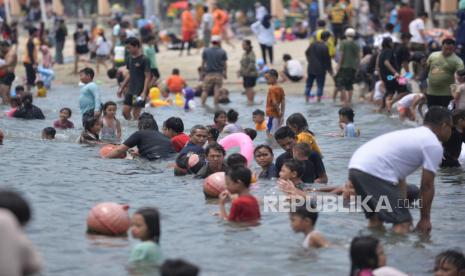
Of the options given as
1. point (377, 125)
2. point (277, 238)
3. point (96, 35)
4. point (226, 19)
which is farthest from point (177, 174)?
point (226, 19)

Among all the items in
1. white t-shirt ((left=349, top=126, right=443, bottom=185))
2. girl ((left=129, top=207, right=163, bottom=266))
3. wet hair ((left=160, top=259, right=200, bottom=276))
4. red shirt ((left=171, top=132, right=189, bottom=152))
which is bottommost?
red shirt ((left=171, top=132, right=189, bottom=152))

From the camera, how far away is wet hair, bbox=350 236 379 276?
27.9 ft

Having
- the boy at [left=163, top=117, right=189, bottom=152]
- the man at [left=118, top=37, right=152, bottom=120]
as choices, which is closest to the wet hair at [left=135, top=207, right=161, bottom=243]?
the boy at [left=163, top=117, right=189, bottom=152]

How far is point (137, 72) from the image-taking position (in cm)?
2134

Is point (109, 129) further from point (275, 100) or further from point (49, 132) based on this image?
point (275, 100)

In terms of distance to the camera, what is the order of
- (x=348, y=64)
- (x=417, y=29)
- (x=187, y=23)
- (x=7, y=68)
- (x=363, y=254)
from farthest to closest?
(x=187, y=23) < (x=417, y=29) < (x=348, y=64) < (x=7, y=68) < (x=363, y=254)

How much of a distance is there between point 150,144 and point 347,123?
4.61 metres

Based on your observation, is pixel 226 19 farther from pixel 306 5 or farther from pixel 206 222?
pixel 206 222

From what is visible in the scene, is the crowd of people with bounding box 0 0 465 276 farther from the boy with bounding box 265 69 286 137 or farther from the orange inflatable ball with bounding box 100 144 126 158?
the orange inflatable ball with bounding box 100 144 126 158

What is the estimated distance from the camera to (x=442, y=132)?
10453 millimetres

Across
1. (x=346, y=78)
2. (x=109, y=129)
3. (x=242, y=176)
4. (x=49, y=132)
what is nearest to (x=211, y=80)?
(x=346, y=78)

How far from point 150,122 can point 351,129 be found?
14.3 feet

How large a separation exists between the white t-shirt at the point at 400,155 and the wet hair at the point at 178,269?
3.26 meters

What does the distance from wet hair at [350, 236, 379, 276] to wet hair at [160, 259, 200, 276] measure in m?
1.54
